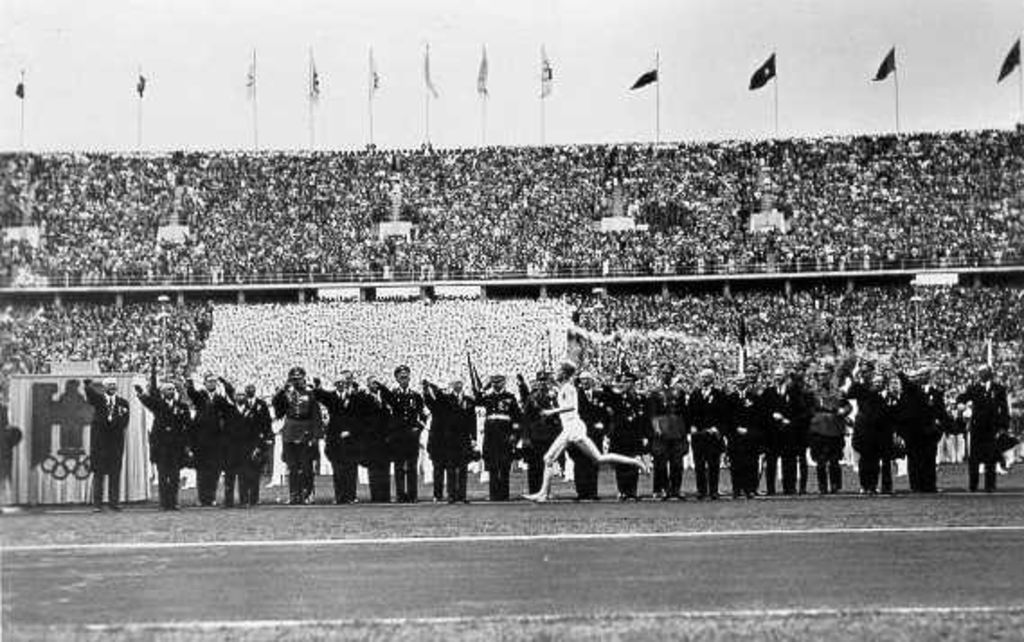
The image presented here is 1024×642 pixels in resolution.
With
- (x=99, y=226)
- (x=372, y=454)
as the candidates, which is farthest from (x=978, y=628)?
(x=99, y=226)

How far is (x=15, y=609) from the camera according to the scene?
9.43 meters

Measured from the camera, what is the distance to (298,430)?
1883 cm

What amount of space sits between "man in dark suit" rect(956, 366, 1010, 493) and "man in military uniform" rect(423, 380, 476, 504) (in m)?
6.08

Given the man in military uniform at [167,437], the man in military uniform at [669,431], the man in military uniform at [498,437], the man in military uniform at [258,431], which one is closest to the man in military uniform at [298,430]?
the man in military uniform at [258,431]

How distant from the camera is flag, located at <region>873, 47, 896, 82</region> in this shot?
56406mm

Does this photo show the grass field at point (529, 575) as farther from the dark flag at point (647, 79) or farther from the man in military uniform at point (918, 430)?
the dark flag at point (647, 79)

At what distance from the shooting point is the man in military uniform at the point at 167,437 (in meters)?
17.8

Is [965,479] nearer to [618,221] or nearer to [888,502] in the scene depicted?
[888,502]

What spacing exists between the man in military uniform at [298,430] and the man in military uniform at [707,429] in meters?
4.68

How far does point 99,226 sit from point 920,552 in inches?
2206

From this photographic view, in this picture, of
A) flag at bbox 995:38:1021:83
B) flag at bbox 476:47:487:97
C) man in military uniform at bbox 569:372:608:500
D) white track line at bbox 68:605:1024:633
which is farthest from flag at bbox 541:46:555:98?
white track line at bbox 68:605:1024:633

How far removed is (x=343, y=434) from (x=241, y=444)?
1.22 metres

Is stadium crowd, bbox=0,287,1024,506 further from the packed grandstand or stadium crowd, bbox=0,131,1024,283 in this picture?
stadium crowd, bbox=0,131,1024,283

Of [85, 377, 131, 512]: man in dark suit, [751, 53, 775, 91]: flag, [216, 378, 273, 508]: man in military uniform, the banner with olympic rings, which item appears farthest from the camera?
[751, 53, 775, 91]: flag
